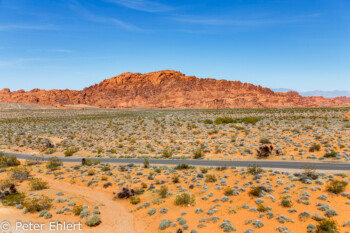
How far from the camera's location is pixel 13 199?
46.4ft

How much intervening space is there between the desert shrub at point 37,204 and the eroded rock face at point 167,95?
364ft

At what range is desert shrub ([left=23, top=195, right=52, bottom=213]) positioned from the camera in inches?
505

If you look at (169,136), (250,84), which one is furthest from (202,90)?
(169,136)

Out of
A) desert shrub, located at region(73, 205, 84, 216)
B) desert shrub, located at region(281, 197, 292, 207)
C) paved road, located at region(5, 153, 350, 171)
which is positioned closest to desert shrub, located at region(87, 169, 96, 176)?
paved road, located at region(5, 153, 350, 171)

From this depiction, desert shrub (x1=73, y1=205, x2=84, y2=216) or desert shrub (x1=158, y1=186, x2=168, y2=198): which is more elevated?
desert shrub (x1=158, y1=186, x2=168, y2=198)

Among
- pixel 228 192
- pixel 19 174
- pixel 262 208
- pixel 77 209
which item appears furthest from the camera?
pixel 19 174

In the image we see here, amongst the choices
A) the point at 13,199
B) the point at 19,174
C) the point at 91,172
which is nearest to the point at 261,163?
the point at 91,172

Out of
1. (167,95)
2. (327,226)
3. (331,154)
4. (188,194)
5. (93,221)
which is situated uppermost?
(167,95)

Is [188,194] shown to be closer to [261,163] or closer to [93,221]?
[93,221]

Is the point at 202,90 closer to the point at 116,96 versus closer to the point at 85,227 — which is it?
the point at 116,96

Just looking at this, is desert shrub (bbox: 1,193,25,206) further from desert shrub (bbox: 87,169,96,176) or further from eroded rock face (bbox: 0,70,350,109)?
eroded rock face (bbox: 0,70,350,109)

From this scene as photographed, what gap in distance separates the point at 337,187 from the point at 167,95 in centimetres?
13533

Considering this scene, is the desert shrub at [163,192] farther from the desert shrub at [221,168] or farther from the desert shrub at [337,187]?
the desert shrub at [337,187]

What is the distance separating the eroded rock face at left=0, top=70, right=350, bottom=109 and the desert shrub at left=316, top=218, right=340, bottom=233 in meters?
112
